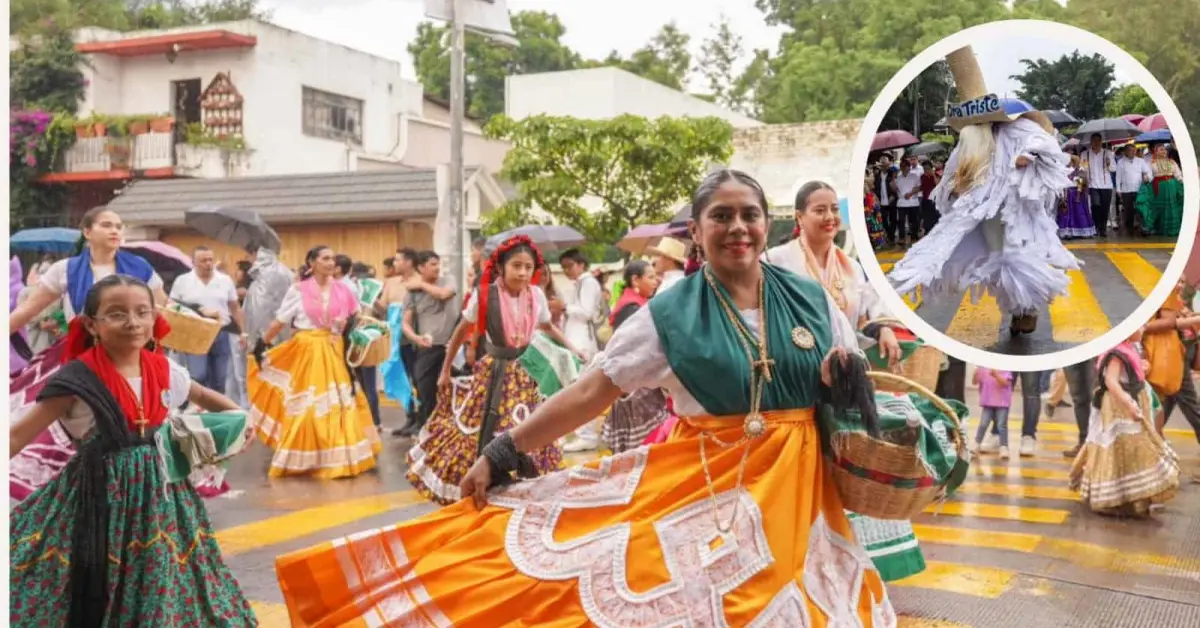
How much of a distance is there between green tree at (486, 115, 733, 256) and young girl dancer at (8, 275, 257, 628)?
57.3ft

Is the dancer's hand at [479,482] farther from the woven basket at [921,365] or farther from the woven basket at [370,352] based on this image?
the woven basket at [370,352]

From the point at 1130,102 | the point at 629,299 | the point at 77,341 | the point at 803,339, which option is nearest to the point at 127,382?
the point at 77,341

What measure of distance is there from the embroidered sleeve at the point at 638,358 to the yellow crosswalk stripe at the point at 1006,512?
459 cm

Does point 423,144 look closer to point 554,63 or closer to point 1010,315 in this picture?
point 554,63

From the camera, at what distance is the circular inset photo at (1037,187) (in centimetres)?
343

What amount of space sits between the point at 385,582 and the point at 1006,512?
17.7ft

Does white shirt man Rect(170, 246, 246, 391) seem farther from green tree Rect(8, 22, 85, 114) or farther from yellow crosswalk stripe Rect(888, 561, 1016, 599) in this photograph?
yellow crosswalk stripe Rect(888, 561, 1016, 599)

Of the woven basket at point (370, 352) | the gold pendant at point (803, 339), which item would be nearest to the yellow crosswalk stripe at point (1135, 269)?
the gold pendant at point (803, 339)

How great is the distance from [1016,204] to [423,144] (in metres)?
26.9

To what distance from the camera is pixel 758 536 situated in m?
3.12

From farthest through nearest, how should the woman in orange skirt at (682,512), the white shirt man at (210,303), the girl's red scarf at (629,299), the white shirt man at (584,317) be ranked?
the white shirt man at (584,317) < the white shirt man at (210,303) < the girl's red scarf at (629,299) < the woman in orange skirt at (682,512)

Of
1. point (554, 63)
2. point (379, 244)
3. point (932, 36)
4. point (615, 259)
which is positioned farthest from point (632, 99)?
point (932, 36)

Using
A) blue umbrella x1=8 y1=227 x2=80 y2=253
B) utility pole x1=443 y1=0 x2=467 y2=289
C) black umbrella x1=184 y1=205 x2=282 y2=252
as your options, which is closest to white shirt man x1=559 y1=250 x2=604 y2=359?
utility pole x1=443 y1=0 x2=467 y2=289

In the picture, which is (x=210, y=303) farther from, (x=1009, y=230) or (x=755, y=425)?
(x=1009, y=230)
